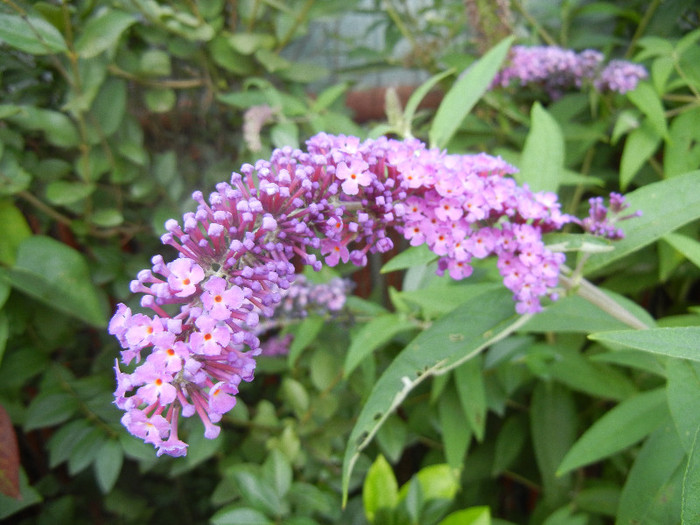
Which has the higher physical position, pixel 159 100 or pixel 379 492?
pixel 159 100

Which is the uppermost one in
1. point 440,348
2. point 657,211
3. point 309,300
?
point 657,211

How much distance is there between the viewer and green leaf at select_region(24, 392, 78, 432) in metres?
1.31

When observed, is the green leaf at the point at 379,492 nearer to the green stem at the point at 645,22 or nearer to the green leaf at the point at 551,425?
the green leaf at the point at 551,425

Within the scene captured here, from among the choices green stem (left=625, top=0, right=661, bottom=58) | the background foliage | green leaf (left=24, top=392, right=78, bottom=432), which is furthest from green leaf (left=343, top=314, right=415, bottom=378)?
green stem (left=625, top=0, right=661, bottom=58)

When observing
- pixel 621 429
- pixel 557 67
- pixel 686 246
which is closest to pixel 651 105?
pixel 557 67

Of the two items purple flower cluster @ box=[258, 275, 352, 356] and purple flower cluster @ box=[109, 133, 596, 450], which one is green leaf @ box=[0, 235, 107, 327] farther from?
purple flower cluster @ box=[109, 133, 596, 450]

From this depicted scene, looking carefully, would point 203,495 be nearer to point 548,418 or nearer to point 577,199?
point 548,418

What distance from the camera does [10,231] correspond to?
4.04ft

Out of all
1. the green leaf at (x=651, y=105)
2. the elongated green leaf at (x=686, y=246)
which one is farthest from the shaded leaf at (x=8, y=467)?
the green leaf at (x=651, y=105)

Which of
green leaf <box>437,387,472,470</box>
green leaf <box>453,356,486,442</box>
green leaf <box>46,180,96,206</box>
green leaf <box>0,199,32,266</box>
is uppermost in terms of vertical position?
green leaf <box>46,180,96,206</box>

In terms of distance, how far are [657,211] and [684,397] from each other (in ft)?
0.94

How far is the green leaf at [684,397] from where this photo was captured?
724 millimetres

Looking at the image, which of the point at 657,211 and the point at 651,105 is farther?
the point at 651,105

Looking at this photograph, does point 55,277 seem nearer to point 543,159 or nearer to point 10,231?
point 10,231
